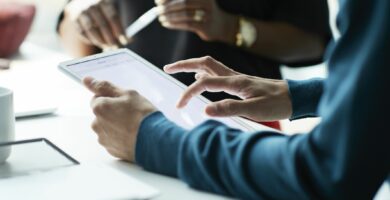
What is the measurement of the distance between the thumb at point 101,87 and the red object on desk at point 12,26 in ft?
2.15

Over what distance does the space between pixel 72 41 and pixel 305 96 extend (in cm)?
80

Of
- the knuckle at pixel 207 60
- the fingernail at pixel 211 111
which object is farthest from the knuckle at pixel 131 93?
the knuckle at pixel 207 60

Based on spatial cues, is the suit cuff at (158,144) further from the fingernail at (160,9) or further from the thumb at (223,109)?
the fingernail at (160,9)

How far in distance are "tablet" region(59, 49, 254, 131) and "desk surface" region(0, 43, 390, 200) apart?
0.09m

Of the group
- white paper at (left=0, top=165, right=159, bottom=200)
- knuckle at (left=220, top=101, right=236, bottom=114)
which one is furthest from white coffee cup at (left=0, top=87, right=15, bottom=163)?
knuckle at (left=220, top=101, right=236, bottom=114)

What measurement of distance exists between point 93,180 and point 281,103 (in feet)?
1.24

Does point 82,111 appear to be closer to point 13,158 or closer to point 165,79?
point 165,79

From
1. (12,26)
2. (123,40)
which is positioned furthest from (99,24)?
(12,26)

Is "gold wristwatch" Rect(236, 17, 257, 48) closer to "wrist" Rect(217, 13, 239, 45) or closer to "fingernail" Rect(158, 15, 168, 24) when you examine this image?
"wrist" Rect(217, 13, 239, 45)

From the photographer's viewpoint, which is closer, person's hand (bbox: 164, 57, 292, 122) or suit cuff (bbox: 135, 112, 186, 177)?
suit cuff (bbox: 135, 112, 186, 177)

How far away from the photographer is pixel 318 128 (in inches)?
32.3

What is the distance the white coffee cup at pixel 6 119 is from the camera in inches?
38.0

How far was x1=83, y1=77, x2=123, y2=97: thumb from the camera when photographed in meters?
1.05

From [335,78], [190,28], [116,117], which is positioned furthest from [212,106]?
[190,28]
